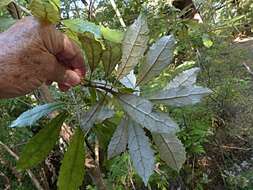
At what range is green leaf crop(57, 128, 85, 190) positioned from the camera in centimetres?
57

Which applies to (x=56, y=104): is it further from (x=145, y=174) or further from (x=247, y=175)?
(x=247, y=175)

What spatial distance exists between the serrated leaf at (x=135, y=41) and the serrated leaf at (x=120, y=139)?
0.28 ft

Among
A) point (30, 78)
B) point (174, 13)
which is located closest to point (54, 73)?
point (30, 78)

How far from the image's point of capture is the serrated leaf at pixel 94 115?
1.54ft

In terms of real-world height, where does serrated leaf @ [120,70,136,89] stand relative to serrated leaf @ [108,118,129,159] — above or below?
above

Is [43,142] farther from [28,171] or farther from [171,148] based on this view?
[28,171]

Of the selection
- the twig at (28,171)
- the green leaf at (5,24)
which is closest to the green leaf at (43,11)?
the green leaf at (5,24)

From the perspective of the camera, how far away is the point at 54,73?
43cm

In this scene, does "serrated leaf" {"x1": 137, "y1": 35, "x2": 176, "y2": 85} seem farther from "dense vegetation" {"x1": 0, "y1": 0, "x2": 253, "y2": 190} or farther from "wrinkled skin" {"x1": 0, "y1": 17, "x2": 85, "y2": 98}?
"wrinkled skin" {"x1": 0, "y1": 17, "x2": 85, "y2": 98}

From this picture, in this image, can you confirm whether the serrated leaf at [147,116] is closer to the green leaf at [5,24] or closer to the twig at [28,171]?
the green leaf at [5,24]

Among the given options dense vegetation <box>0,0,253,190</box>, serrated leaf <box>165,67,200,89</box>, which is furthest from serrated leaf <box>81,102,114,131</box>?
serrated leaf <box>165,67,200,89</box>

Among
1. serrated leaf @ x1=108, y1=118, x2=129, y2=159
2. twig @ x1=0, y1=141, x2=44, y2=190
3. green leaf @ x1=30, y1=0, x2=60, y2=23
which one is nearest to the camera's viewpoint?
green leaf @ x1=30, y1=0, x2=60, y2=23

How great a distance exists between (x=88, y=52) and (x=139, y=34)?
6cm

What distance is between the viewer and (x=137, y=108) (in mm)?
451
